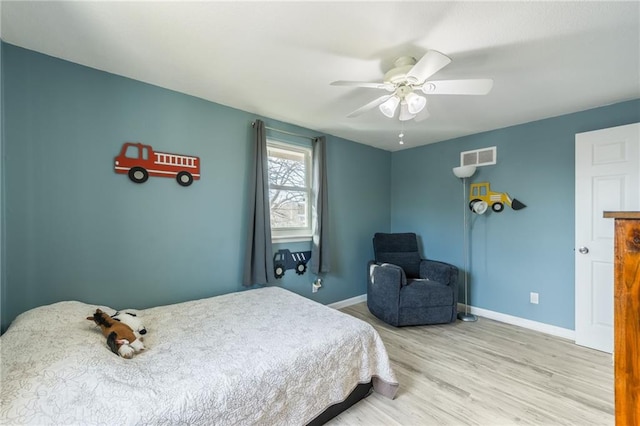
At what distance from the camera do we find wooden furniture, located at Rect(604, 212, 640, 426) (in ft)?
2.64

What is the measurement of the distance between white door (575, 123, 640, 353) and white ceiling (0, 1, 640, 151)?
410mm

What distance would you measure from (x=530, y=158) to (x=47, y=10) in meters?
4.20

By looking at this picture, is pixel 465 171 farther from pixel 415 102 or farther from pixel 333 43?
pixel 333 43

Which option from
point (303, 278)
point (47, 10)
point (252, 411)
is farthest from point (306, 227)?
point (47, 10)

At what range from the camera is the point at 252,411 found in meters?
1.20

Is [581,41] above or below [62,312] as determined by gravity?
above

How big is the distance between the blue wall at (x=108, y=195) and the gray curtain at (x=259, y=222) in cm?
12

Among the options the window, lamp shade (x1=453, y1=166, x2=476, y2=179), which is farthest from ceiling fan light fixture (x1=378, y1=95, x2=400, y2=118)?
lamp shade (x1=453, y1=166, x2=476, y2=179)

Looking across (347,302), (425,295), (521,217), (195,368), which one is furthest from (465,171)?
(195,368)

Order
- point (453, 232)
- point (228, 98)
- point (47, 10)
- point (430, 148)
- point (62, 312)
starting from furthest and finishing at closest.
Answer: point (430, 148) → point (453, 232) → point (228, 98) → point (62, 312) → point (47, 10)

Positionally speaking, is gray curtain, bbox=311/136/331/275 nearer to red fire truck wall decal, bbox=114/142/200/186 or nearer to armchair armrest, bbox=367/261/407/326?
armchair armrest, bbox=367/261/407/326

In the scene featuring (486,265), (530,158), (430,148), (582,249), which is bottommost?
(486,265)

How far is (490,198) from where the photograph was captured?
3.25m

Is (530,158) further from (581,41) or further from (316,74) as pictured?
(316,74)
